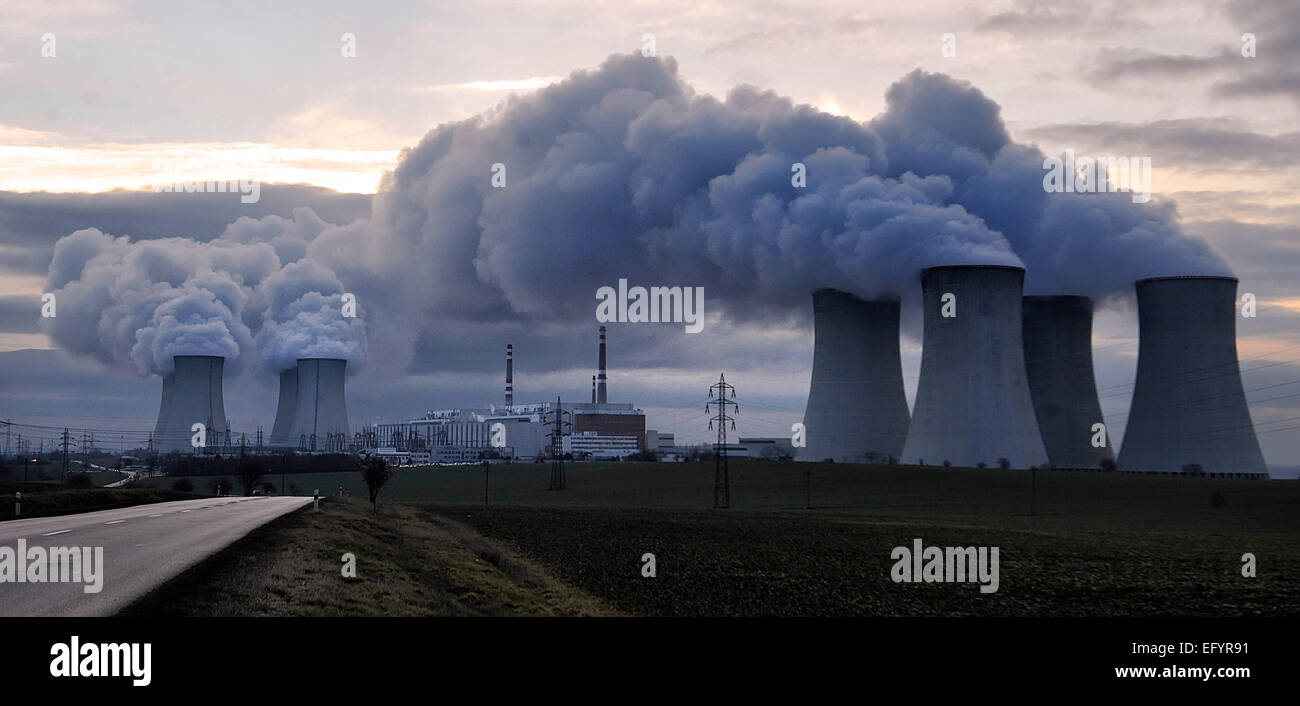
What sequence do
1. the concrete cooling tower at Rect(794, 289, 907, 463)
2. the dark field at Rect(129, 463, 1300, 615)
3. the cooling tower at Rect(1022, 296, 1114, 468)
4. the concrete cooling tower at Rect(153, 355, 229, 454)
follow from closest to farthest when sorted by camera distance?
the dark field at Rect(129, 463, 1300, 615) → the concrete cooling tower at Rect(794, 289, 907, 463) → the cooling tower at Rect(1022, 296, 1114, 468) → the concrete cooling tower at Rect(153, 355, 229, 454)

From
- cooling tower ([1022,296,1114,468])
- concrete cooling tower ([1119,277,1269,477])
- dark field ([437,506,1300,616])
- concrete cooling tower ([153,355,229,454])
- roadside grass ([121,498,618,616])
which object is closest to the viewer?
roadside grass ([121,498,618,616])

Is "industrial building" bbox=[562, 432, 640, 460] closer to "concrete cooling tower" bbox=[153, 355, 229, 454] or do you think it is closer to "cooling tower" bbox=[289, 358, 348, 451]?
"cooling tower" bbox=[289, 358, 348, 451]

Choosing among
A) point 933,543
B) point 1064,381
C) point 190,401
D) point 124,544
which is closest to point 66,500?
point 124,544

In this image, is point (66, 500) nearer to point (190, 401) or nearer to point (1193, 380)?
point (1193, 380)

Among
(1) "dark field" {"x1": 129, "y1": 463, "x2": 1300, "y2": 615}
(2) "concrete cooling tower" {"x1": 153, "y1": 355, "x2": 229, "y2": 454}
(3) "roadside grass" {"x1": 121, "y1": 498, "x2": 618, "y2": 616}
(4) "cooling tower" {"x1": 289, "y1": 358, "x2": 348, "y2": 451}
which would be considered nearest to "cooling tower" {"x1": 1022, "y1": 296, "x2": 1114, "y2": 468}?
(1) "dark field" {"x1": 129, "y1": 463, "x2": 1300, "y2": 615}
